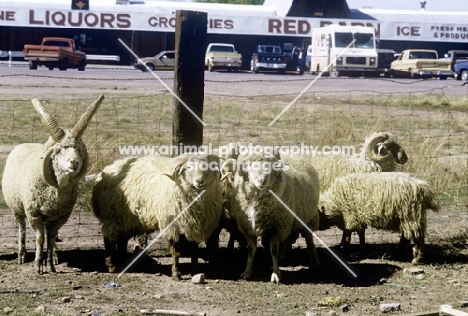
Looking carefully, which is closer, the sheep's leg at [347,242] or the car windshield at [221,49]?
the sheep's leg at [347,242]

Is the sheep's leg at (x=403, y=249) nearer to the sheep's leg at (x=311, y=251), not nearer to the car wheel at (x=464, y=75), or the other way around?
the sheep's leg at (x=311, y=251)

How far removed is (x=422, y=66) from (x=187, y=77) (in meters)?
36.0

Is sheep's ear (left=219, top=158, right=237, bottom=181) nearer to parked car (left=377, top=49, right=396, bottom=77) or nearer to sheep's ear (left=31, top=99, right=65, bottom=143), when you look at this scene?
Answer: sheep's ear (left=31, top=99, right=65, bottom=143)

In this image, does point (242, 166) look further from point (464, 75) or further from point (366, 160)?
point (464, 75)

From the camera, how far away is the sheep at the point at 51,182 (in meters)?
7.32

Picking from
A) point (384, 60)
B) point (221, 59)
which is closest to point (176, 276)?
point (384, 60)

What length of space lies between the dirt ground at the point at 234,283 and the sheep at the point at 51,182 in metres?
0.38

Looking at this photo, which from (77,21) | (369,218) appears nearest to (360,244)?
(369,218)

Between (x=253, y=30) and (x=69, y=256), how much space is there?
46238mm

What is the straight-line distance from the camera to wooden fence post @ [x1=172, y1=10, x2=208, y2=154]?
27.3 ft

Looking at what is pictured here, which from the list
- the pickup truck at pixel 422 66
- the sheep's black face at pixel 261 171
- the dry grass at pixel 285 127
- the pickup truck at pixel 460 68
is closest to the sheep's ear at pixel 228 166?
the sheep's black face at pixel 261 171

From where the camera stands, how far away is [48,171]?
7320mm

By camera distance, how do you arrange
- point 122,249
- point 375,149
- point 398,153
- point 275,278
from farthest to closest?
point 398,153 → point 375,149 → point 122,249 → point 275,278

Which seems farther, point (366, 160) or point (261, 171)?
point (366, 160)
